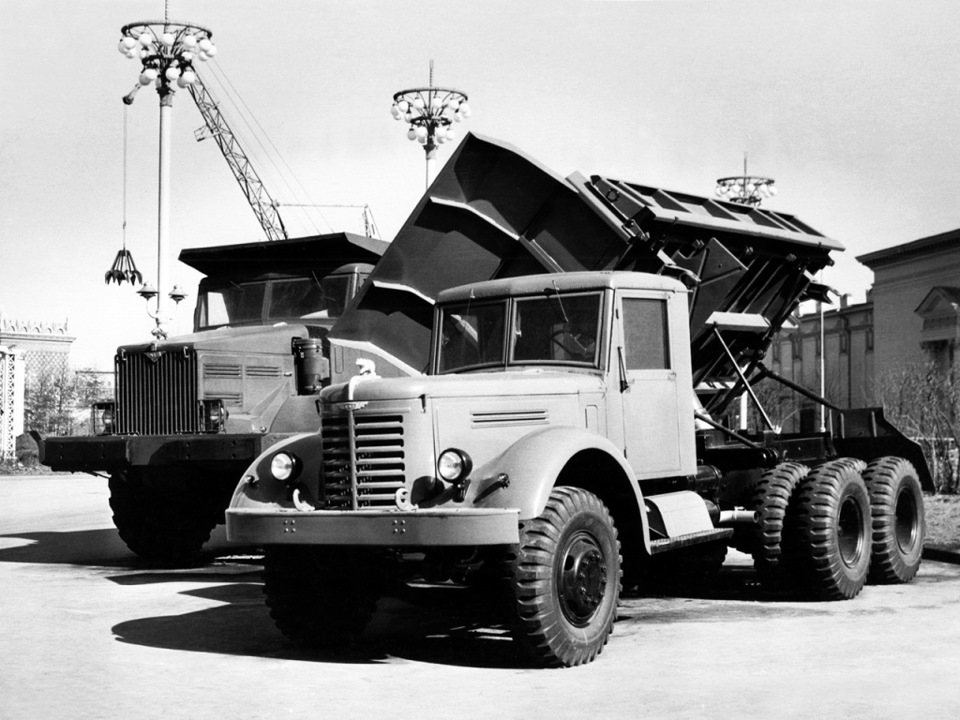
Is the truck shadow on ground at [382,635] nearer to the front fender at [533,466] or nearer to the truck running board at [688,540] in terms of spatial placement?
the front fender at [533,466]

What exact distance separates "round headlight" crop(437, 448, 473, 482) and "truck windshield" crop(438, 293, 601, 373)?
1.46 m

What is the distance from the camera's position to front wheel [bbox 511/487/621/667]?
7.36m

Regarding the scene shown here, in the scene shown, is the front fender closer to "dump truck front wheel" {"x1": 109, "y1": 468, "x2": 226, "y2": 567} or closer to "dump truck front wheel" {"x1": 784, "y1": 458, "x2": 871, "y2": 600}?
"dump truck front wheel" {"x1": 784, "y1": 458, "x2": 871, "y2": 600}

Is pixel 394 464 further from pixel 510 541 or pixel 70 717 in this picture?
pixel 70 717

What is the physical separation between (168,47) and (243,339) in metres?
13.1

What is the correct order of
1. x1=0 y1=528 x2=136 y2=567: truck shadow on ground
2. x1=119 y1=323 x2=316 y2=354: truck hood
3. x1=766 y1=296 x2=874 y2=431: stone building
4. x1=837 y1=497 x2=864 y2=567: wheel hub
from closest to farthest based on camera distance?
x1=837 y1=497 x2=864 y2=567: wheel hub
x1=119 y1=323 x2=316 y2=354: truck hood
x1=0 y1=528 x2=136 y2=567: truck shadow on ground
x1=766 y1=296 x2=874 y2=431: stone building

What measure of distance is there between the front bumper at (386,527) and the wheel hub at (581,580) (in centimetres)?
47

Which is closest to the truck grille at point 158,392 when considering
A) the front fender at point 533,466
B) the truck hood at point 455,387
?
the truck hood at point 455,387

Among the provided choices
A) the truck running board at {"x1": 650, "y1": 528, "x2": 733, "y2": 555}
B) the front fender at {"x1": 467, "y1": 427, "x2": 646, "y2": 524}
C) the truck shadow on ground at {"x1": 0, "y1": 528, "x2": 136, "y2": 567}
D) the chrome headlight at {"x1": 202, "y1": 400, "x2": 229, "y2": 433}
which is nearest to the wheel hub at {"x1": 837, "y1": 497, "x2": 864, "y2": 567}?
the truck running board at {"x1": 650, "y1": 528, "x2": 733, "y2": 555}

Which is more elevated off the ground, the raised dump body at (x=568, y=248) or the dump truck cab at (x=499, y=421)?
the raised dump body at (x=568, y=248)

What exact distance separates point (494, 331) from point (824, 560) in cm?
310

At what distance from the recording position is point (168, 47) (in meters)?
24.2

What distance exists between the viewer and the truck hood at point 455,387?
7.74 m

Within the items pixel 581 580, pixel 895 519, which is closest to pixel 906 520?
pixel 895 519
